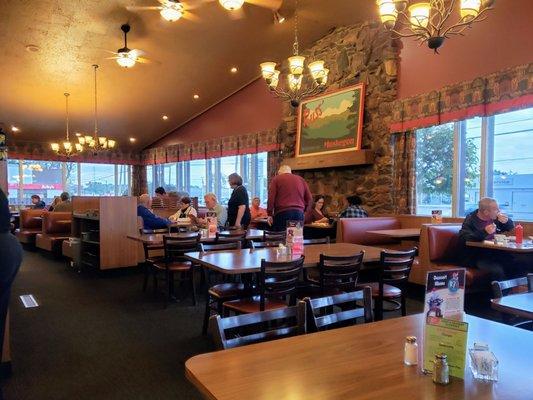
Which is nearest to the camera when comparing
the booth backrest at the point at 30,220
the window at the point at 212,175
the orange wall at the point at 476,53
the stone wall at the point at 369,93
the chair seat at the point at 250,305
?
the chair seat at the point at 250,305

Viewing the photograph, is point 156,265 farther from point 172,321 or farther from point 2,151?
point 2,151

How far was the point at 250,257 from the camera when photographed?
3.30 metres

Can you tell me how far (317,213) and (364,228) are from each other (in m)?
1.51

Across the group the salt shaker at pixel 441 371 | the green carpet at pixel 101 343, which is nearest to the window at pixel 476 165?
the green carpet at pixel 101 343

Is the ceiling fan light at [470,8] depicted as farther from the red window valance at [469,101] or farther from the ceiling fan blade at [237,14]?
the ceiling fan blade at [237,14]

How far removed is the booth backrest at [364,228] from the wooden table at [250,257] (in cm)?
175

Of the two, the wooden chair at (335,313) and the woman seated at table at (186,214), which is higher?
the woman seated at table at (186,214)

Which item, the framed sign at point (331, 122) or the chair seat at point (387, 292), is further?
the framed sign at point (331, 122)

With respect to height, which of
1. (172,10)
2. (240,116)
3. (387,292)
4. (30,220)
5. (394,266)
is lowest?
(387,292)

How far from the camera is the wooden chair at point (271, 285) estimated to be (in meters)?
2.88

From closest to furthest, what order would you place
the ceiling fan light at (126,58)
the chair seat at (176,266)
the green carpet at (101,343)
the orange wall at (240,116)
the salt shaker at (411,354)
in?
the salt shaker at (411,354) → the green carpet at (101,343) → the chair seat at (176,266) → the ceiling fan light at (126,58) → the orange wall at (240,116)

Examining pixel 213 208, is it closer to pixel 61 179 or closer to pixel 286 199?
pixel 286 199

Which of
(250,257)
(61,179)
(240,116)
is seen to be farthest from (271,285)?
(61,179)

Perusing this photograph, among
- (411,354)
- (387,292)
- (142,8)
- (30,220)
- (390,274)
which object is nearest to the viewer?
(411,354)
